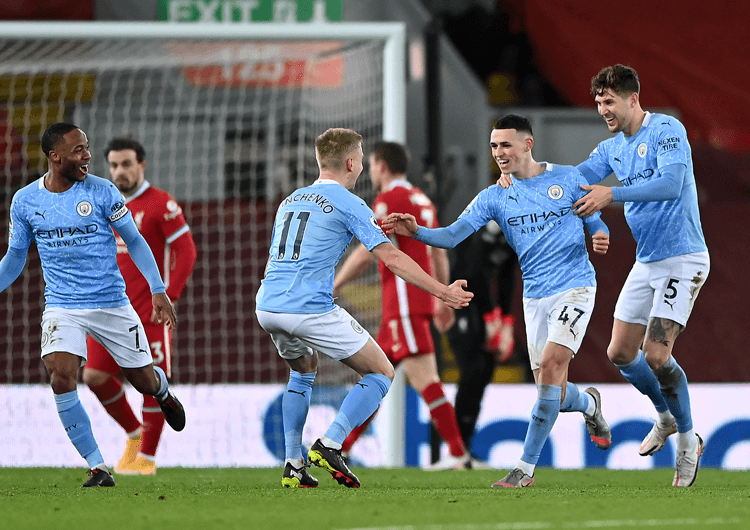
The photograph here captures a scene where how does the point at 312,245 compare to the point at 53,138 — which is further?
the point at 53,138

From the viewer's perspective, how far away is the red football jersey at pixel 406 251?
6.55 metres

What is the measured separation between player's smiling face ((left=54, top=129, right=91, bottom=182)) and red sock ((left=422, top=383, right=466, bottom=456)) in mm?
2662

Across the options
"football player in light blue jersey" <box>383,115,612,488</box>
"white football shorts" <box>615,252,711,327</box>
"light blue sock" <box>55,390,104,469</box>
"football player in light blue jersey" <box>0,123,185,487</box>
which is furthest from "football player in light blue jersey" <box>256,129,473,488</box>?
"white football shorts" <box>615,252,711,327</box>

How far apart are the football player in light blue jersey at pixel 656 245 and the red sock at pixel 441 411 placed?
58.5 inches

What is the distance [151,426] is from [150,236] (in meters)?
1.16

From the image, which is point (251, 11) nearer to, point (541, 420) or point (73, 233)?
point (73, 233)

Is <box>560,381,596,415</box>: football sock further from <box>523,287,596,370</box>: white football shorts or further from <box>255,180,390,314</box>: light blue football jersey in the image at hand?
<box>255,180,390,314</box>: light blue football jersey

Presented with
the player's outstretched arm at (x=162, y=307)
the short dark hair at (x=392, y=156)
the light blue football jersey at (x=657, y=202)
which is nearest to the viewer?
the light blue football jersey at (x=657, y=202)

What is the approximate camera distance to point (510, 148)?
5.08 meters

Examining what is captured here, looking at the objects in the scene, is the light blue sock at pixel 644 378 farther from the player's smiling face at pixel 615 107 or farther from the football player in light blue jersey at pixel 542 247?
the player's smiling face at pixel 615 107

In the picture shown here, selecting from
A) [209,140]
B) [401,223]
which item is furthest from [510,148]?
[209,140]

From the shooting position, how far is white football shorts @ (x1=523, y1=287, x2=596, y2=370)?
16.1ft

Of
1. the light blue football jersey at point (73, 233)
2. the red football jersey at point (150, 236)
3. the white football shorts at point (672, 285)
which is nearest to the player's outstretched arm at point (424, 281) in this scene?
the white football shorts at point (672, 285)

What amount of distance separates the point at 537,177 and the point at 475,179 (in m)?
5.97
